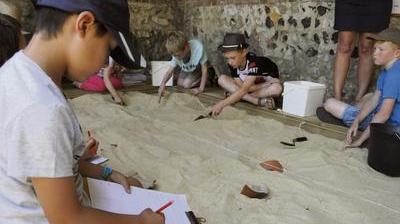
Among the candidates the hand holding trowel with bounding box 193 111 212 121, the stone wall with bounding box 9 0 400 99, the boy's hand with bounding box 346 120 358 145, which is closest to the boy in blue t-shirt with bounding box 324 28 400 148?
the boy's hand with bounding box 346 120 358 145

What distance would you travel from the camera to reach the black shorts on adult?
9.04 ft

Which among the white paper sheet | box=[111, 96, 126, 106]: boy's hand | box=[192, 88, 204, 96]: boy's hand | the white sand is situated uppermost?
the white paper sheet

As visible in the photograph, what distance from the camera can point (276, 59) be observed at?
13.2ft

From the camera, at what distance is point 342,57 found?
2.98 metres

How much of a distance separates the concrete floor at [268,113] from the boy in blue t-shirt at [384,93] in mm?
172

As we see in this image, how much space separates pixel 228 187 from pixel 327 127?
4.10 ft

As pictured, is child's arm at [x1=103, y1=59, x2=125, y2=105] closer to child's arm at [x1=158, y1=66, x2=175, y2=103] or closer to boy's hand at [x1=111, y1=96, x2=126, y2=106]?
boy's hand at [x1=111, y1=96, x2=126, y2=106]

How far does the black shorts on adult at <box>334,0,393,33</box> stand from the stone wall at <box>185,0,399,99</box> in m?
0.21

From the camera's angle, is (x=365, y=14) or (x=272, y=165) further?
(x=365, y=14)

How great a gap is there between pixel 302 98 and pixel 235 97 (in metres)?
0.55

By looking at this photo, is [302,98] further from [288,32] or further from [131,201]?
[131,201]

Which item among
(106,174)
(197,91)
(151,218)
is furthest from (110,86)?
(151,218)

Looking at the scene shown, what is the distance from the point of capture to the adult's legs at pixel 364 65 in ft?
9.55

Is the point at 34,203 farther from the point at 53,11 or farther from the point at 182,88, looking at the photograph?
the point at 182,88
